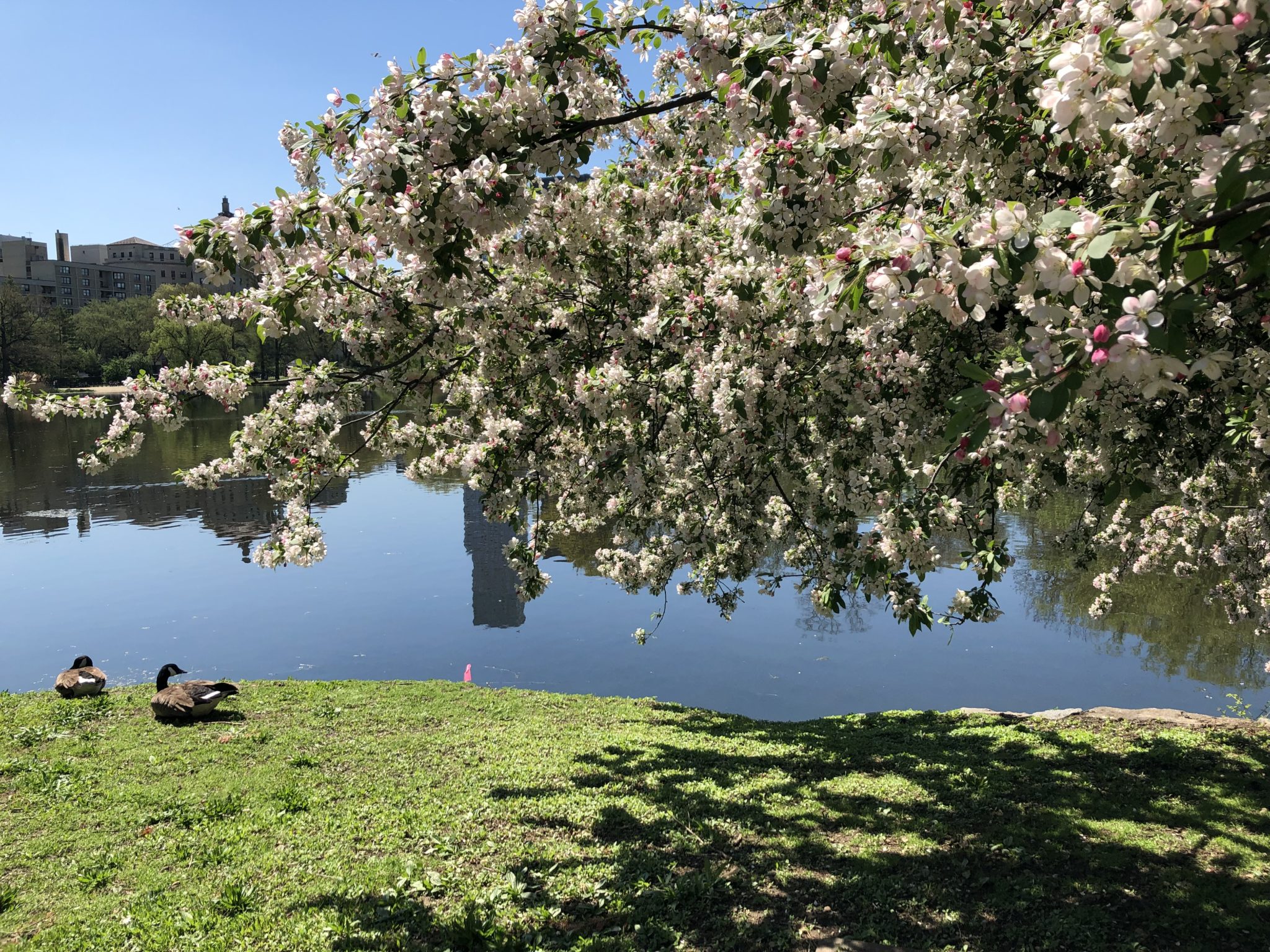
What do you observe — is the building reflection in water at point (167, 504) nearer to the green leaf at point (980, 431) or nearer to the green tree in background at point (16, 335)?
the green leaf at point (980, 431)

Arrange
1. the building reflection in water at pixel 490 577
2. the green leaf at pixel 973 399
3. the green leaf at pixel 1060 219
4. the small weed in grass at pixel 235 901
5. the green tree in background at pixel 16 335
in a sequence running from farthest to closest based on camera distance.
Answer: the green tree in background at pixel 16 335
the building reflection in water at pixel 490 577
the small weed in grass at pixel 235 901
the green leaf at pixel 973 399
the green leaf at pixel 1060 219

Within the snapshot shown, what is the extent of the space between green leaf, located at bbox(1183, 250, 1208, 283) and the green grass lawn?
13.1ft

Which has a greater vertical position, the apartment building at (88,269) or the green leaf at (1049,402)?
the apartment building at (88,269)

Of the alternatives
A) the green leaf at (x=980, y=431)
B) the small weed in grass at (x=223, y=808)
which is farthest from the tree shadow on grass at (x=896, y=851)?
the green leaf at (x=980, y=431)

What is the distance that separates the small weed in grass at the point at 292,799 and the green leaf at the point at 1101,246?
7.45m

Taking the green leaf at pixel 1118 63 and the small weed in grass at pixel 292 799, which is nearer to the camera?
the green leaf at pixel 1118 63

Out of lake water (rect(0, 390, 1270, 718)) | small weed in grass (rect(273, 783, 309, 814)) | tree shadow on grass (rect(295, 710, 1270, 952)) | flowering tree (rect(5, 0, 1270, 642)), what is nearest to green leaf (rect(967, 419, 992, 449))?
flowering tree (rect(5, 0, 1270, 642))

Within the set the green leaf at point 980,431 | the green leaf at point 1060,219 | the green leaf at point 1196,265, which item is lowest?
the green leaf at point 980,431

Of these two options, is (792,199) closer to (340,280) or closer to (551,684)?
(340,280)

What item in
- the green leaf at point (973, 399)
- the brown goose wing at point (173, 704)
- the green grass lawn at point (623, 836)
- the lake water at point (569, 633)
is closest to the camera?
the green leaf at point (973, 399)

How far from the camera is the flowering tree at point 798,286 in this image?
2.72m

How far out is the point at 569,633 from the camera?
55.9ft

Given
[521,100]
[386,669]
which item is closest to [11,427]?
[386,669]

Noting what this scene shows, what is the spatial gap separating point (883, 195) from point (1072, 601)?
14885mm
